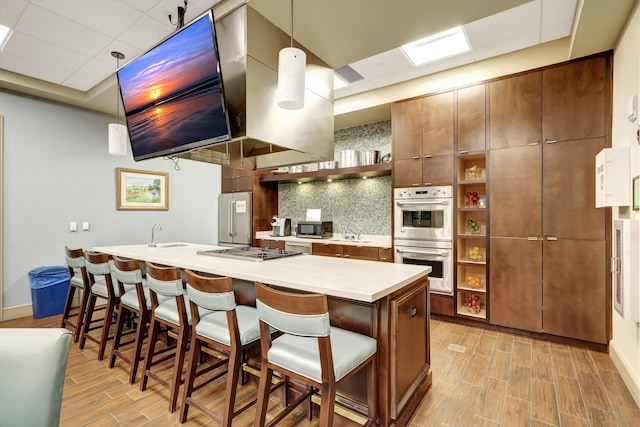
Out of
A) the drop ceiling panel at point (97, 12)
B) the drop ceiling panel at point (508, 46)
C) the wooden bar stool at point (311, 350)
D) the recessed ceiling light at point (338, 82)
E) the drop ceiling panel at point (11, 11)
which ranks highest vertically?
the drop ceiling panel at point (508, 46)

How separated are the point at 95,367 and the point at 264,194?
375cm

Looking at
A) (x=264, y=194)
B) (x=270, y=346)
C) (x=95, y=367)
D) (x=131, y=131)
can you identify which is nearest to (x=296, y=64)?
(x=270, y=346)

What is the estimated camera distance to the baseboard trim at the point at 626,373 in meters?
2.14

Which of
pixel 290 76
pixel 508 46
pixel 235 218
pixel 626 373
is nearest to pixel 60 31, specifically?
pixel 290 76

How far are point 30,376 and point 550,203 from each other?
395cm

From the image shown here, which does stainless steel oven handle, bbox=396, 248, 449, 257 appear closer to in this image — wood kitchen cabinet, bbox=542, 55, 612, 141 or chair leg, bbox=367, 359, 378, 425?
wood kitchen cabinet, bbox=542, 55, 612, 141

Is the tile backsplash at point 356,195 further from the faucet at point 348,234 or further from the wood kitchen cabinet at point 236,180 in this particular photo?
the wood kitchen cabinet at point 236,180

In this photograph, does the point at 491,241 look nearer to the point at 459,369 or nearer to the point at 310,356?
Answer: the point at 459,369

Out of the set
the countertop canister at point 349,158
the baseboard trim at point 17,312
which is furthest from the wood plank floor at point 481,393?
the countertop canister at point 349,158

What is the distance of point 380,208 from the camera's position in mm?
4805

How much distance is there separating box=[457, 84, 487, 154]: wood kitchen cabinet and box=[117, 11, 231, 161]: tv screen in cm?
274

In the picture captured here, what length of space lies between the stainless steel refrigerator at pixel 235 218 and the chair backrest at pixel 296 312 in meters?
4.23

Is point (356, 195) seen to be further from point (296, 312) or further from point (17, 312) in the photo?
point (17, 312)

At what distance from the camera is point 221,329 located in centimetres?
185
